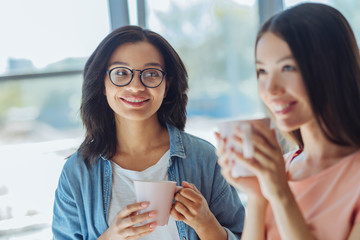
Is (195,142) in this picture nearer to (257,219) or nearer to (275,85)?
(257,219)

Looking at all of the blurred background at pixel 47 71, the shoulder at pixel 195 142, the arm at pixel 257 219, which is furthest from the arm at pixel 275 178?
the blurred background at pixel 47 71

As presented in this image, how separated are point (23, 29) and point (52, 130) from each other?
810 mm

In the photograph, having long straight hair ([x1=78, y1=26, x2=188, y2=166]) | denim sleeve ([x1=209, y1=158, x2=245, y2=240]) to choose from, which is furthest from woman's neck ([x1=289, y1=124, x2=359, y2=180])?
long straight hair ([x1=78, y1=26, x2=188, y2=166])

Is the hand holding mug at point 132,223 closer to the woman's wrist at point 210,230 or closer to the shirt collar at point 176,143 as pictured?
the woman's wrist at point 210,230

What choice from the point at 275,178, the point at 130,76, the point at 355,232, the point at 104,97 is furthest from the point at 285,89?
the point at 104,97

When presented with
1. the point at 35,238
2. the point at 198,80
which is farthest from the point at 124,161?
the point at 198,80

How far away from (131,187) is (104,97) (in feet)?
1.34

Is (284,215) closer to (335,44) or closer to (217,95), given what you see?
(335,44)

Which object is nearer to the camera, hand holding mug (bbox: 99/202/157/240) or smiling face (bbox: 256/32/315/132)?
smiling face (bbox: 256/32/315/132)

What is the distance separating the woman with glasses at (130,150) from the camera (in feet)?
4.96

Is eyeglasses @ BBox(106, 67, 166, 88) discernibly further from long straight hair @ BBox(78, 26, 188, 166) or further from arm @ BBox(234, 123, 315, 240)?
arm @ BBox(234, 123, 315, 240)

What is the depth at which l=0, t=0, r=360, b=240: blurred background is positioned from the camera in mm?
2922

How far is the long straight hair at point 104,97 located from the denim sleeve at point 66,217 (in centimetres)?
14

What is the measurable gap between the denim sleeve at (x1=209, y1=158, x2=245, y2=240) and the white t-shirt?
7.2 inches
